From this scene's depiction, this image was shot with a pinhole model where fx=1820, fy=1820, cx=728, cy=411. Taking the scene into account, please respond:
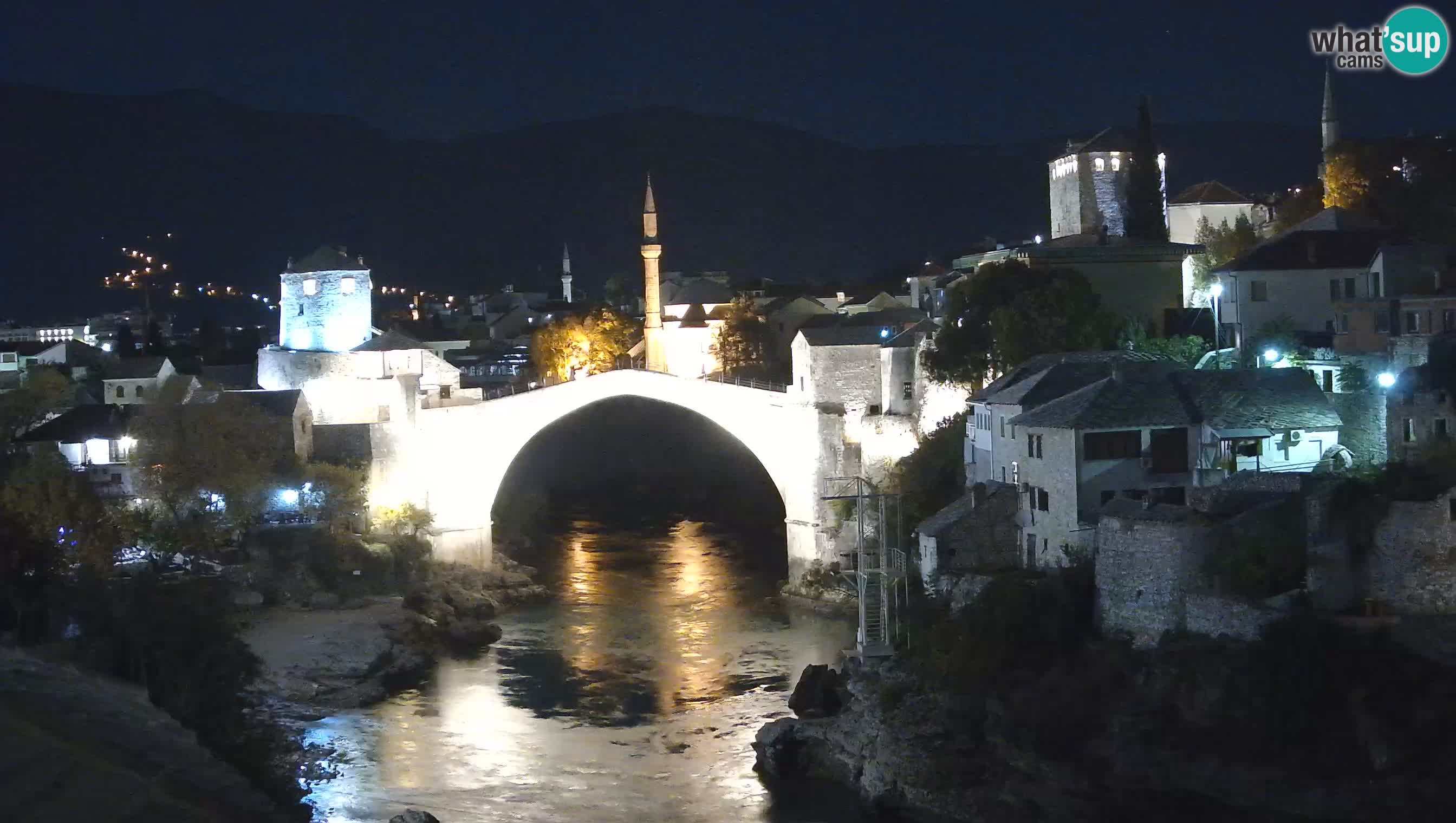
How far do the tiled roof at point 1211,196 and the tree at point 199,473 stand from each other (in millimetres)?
14997

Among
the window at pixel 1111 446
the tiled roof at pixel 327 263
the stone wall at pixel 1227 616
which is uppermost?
the tiled roof at pixel 327 263

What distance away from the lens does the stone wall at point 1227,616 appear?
1515 cm

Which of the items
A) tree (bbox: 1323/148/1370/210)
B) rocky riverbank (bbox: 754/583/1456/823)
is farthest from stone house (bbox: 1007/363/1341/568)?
tree (bbox: 1323/148/1370/210)

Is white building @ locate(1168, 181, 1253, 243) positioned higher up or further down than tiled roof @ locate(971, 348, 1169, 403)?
higher up

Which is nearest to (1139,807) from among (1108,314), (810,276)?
(1108,314)

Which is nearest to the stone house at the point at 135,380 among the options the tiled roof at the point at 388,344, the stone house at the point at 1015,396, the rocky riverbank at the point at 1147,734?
the tiled roof at the point at 388,344

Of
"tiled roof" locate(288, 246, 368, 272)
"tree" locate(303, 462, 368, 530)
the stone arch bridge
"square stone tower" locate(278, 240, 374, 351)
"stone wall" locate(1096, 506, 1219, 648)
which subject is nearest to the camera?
"stone wall" locate(1096, 506, 1219, 648)

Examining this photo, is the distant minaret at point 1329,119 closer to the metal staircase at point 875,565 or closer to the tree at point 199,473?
the metal staircase at point 875,565

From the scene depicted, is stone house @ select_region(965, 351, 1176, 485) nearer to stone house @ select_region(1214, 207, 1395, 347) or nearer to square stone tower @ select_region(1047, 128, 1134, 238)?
stone house @ select_region(1214, 207, 1395, 347)

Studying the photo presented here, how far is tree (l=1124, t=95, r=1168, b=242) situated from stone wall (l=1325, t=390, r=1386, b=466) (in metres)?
8.56

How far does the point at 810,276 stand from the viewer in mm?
81125

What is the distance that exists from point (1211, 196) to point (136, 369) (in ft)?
60.1

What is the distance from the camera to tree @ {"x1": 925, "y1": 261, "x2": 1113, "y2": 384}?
23.2 m

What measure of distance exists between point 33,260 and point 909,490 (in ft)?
197
